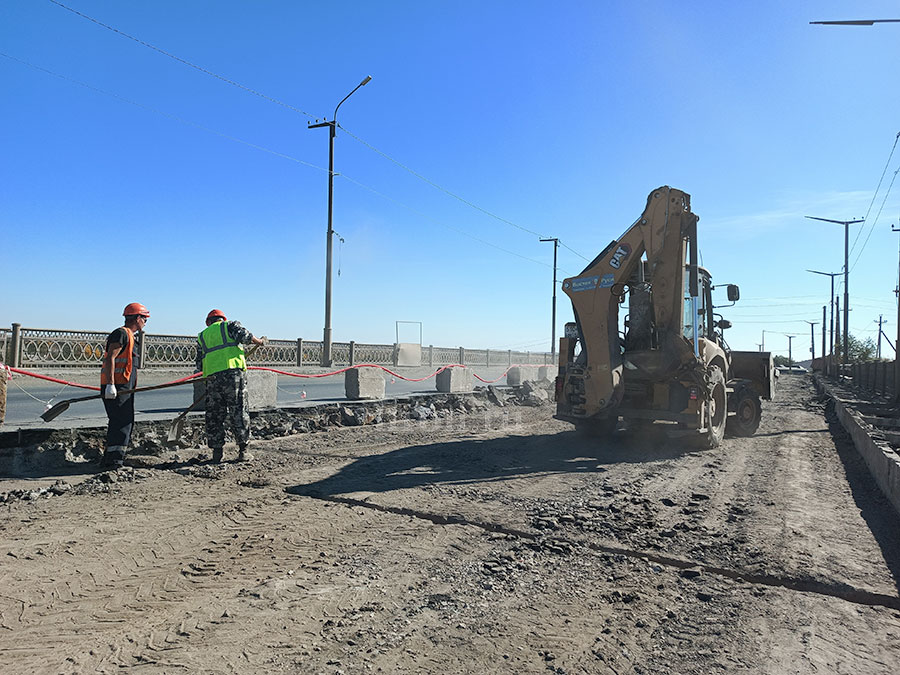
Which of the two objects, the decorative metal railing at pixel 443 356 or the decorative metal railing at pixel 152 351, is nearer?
the decorative metal railing at pixel 152 351

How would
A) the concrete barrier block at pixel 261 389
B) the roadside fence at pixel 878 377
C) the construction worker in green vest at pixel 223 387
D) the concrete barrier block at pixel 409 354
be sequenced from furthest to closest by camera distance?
the concrete barrier block at pixel 409 354, the roadside fence at pixel 878 377, the concrete barrier block at pixel 261 389, the construction worker in green vest at pixel 223 387

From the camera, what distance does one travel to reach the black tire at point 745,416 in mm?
11320

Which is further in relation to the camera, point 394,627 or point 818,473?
point 818,473

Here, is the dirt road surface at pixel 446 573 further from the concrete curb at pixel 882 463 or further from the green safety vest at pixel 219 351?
the green safety vest at pixel 219 351

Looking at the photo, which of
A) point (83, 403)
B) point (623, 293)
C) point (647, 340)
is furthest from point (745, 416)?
point (83, 403)

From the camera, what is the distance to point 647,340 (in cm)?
962

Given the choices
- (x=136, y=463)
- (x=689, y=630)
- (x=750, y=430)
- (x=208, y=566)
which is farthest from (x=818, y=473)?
(x=136, y=463)

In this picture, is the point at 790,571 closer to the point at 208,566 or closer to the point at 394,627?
the point at 394,627

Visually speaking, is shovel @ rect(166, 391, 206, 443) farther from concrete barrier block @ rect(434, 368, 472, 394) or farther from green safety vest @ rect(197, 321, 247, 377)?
concrete barrier block @ rect(434, 368, 472, 394)

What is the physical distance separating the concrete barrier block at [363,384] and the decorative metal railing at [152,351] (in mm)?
3336

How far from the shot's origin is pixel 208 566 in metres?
4.04

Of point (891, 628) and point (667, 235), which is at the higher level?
point (667, 235)

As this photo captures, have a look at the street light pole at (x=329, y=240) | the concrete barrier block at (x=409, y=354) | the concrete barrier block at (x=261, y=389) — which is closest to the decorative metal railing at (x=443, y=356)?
the concrete barrier block at (x=409, y=354)

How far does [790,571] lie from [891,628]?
81 cm
